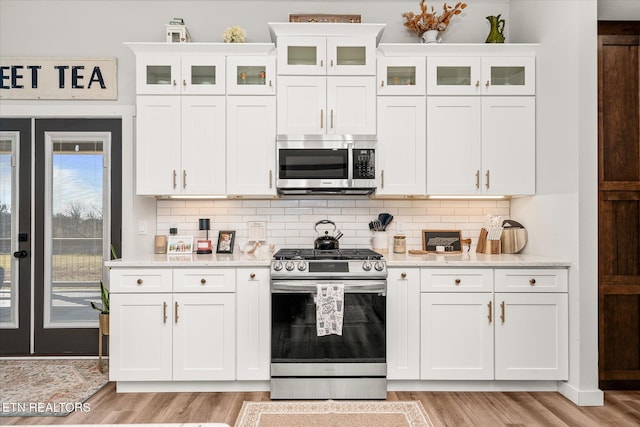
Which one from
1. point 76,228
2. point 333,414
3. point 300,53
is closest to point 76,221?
point 76,228

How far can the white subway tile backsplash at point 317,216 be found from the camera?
380cm

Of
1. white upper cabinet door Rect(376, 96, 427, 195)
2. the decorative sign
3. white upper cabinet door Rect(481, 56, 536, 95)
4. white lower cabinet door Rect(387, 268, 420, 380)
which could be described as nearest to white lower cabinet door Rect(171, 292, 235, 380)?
white lower cabinet door Rect(387, 268, 420, 380)

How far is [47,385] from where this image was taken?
10.4ft

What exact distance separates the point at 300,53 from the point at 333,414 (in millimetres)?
2631

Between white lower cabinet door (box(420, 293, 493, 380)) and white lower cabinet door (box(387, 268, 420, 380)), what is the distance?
5cm

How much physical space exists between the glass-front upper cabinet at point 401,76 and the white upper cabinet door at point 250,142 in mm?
884

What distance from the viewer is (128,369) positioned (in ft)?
9.91

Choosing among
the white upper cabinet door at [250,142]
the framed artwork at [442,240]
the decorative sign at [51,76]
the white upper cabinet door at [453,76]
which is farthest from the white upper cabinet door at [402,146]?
the decorative sign at [51,76]

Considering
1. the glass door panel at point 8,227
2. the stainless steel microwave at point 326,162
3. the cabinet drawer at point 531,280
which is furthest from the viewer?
the glass door panel at point 8,227

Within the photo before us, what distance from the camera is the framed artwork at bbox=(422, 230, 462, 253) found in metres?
3.74

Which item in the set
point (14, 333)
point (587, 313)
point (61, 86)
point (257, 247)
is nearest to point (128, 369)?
point (257, 247)

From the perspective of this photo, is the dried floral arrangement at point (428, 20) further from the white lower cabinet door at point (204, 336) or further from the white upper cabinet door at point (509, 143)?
the white lower cabinet door at point (204, 336)

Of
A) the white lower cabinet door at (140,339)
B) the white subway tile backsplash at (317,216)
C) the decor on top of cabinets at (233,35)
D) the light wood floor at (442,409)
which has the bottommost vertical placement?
the light wood floor at (442,409)

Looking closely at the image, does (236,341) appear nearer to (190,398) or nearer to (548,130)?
(190,398)
